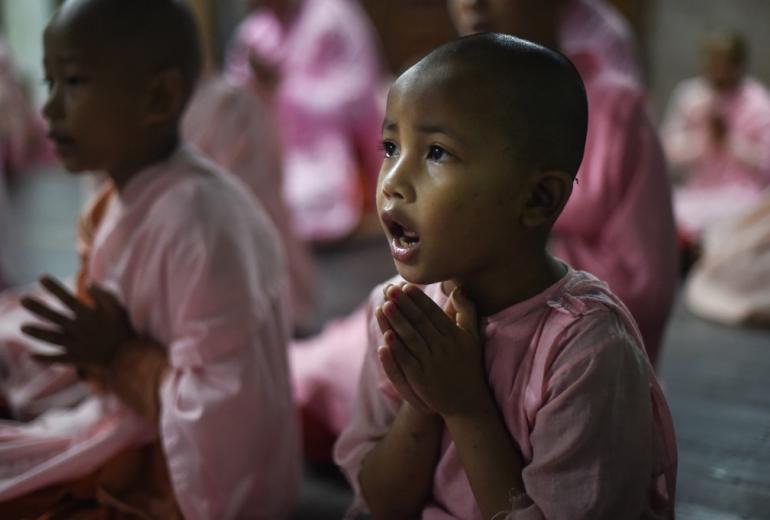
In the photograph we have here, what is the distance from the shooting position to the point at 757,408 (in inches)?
106

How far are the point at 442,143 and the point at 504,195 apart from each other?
99 mm

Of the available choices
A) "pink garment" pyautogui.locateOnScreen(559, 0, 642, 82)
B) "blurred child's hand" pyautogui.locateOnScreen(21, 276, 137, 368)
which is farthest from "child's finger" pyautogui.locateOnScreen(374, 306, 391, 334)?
"pink garment" pyautogui.locateOnScreen(559, 0, 642, 82)

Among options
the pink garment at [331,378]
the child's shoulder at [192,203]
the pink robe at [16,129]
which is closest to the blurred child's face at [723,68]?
the pink garment at [331,378]

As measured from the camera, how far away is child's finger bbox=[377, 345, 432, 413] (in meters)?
1.21

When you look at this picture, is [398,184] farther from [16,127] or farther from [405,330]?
[16,127]

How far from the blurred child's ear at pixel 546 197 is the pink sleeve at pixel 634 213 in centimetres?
95

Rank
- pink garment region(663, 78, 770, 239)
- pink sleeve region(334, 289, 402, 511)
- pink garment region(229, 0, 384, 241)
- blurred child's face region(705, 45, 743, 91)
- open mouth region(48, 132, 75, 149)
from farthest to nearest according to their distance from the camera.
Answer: pink garment region(229, 0, 384, 241), blurred child's face region(705, 45, 743, 91), pink garment region(663, 78, 770, 239), open mouth region(48, 132, 75, 149), pink sleeve region(334, 289, 402, 511)

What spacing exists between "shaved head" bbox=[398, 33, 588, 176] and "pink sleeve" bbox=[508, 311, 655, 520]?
0.22 m

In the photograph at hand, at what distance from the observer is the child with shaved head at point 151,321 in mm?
1674

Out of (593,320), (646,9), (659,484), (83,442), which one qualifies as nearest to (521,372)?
(593,320)

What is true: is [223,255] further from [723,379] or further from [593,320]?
[723,379]

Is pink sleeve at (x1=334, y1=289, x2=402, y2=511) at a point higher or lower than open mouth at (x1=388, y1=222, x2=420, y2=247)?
lower

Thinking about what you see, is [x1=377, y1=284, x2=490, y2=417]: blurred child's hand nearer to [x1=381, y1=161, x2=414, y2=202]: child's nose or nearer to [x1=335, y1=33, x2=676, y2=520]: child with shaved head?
[x1=335, y1=33, x2=676, y2=520]: child with shaved head

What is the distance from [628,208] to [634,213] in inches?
0.7
